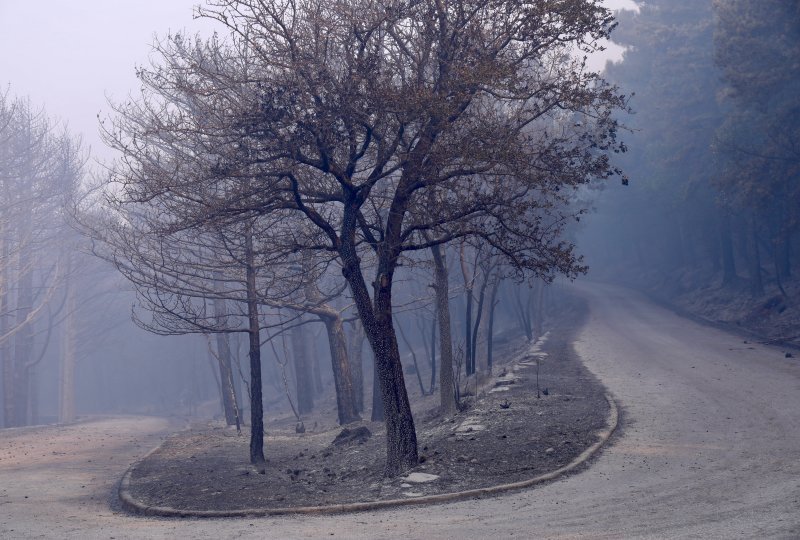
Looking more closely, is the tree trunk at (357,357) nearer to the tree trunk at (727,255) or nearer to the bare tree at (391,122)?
the bare tree at (391,122)

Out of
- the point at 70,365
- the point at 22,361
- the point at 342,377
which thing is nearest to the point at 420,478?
the point at 342,377

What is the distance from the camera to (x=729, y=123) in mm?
31422

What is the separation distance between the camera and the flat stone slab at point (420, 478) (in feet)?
33.6

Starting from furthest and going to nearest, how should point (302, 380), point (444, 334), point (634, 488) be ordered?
point (302, 380) → point (444, 334) → point (634, 488)

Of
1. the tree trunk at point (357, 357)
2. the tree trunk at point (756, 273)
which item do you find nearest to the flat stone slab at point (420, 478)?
the tree trunk at point (357, 357)

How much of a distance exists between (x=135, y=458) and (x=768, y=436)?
13490 millimetres

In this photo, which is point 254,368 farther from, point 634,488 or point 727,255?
point 727,255

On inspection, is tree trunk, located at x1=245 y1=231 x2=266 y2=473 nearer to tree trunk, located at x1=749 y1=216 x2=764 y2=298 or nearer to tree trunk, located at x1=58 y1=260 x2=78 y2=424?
tree trunk, located at x1=749 y1=216 x2=764 y2=298

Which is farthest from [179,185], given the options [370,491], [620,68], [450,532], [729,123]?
[620,68]

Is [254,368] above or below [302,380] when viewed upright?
above

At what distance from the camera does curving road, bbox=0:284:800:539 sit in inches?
298

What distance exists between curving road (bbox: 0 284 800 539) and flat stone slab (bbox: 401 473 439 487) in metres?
1.24

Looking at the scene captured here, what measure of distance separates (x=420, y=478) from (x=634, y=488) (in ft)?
9.32

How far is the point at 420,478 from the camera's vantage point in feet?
34.0
